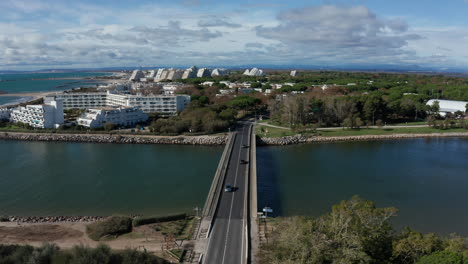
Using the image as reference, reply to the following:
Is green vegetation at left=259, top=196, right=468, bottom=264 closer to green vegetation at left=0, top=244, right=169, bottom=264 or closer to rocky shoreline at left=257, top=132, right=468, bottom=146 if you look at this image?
green vegetation at left=0, top=244, right=169, bottom=264

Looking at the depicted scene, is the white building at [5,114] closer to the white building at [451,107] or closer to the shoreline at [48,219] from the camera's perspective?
the shoreline at [48,219]

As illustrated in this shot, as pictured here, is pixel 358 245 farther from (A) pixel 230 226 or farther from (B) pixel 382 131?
(B) pixel 382 131

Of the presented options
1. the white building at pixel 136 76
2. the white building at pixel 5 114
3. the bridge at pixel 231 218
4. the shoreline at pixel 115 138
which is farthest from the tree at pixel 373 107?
the white building at pixel 136 76

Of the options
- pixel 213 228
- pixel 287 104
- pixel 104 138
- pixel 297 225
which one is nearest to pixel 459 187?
pixel 297 225

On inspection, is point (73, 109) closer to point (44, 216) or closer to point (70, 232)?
point (44, 216)

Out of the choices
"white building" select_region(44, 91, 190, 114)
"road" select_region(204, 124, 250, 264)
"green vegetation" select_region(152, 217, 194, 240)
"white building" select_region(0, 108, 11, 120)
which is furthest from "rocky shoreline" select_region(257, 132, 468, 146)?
"white building" select_region(0, 108, 11, 120)
